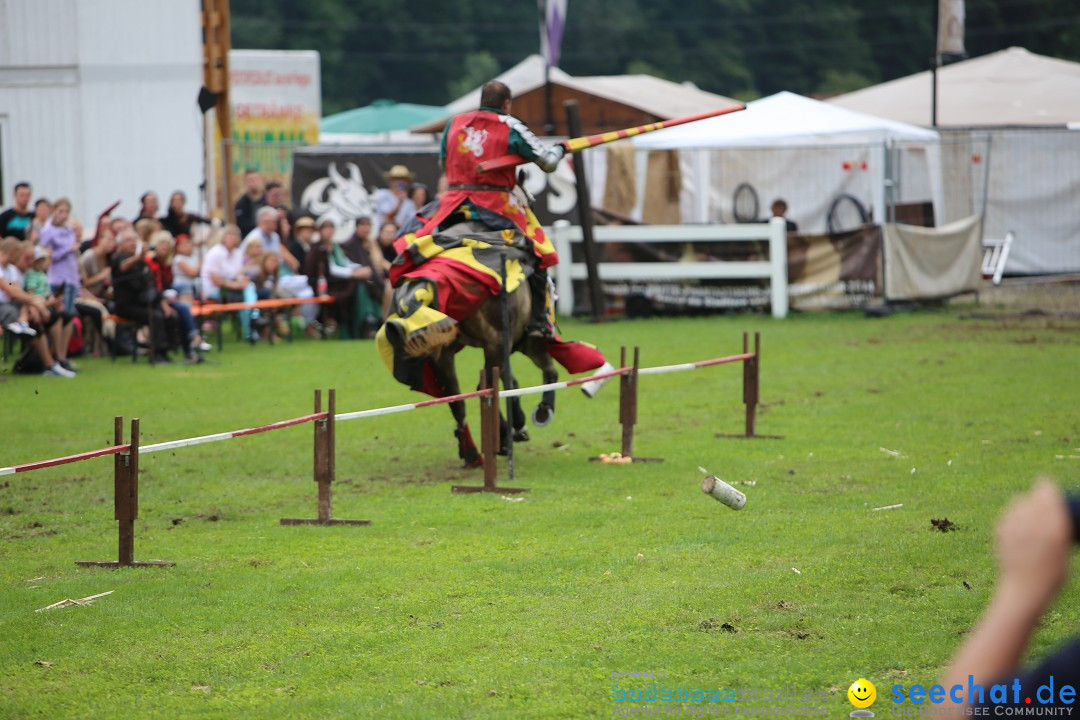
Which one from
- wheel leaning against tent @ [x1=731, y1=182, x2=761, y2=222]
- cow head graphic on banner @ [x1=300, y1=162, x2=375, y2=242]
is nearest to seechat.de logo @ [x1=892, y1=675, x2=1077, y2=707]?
cow head graphic on banner @ [x1=300, y1=162, x2=375, y2=242]

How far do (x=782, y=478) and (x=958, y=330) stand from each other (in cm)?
1074

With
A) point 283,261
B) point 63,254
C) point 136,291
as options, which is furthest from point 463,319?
point 283,261

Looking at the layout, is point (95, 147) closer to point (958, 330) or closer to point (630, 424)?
point (958, 330)

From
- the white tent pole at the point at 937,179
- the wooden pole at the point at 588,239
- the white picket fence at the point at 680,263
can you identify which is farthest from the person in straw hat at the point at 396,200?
the white tent pole at the point at 937,179

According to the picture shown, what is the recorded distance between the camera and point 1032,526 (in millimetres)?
2357

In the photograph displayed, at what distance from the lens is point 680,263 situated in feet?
72.7

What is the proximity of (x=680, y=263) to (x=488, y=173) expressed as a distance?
477 inches

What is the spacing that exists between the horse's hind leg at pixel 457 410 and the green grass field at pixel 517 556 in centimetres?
26

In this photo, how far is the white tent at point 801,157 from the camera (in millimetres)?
22828

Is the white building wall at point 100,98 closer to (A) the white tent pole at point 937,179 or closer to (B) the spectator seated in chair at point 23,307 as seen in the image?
(B) the spectator seated in chair at point 23,307

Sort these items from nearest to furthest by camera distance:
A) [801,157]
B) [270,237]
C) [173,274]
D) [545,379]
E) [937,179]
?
1. [545,379]
2. [173,274]
3. [270,237]
4. [801,157]
5. [937,179]

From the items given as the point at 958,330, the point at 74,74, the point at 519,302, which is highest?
the point at 74,74

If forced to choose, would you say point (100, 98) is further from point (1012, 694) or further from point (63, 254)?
point (1012, 694)

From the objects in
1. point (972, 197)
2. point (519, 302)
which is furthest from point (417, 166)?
point (519, 302)
